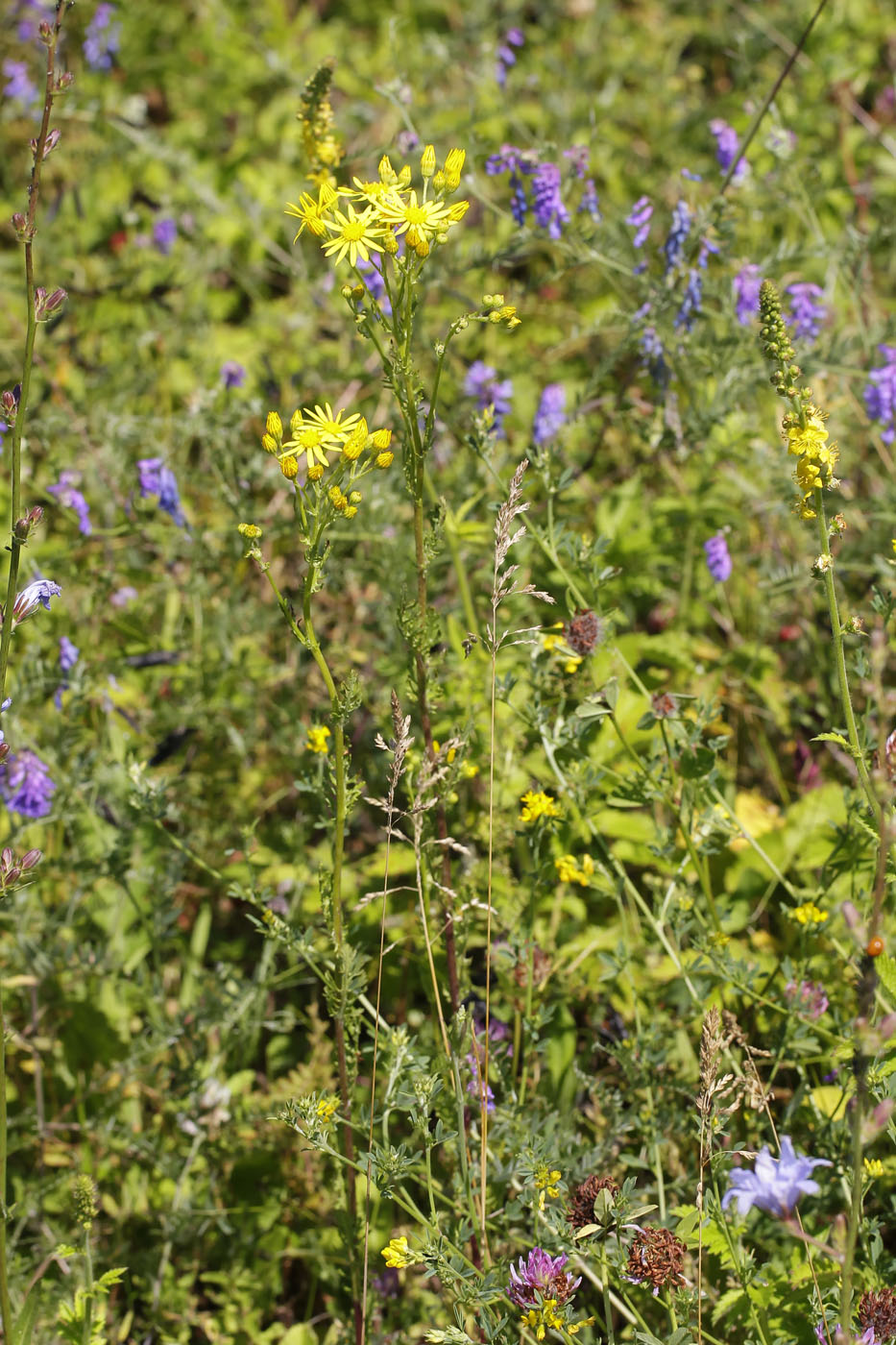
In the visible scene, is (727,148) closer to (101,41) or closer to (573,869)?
(573,869)

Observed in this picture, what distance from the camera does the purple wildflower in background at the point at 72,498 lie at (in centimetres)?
320

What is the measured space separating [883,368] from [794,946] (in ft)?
5.21

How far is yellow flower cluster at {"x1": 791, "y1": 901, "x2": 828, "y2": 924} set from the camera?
241cm

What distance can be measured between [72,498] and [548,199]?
1.52 meters

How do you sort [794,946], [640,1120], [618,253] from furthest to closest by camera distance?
[618,253], [794,946], [640,1120]

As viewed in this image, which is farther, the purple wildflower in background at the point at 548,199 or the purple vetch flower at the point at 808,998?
the purple wildflower in background at the point at 548,199

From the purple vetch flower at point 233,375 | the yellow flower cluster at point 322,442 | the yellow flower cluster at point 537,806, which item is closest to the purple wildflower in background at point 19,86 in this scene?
the purple vetch flower at point 233,375

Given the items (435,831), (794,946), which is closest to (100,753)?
(435,831)

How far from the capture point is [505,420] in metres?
4.26

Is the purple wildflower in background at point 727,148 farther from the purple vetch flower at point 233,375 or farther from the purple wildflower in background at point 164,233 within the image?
the purple wildflower in background at point 164,233

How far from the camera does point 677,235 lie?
3.11m

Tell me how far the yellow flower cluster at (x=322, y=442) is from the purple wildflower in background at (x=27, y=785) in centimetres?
132

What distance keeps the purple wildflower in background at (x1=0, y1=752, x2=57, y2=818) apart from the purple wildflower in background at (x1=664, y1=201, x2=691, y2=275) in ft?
6.83

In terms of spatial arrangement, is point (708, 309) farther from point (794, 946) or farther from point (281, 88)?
point (281, 88)
